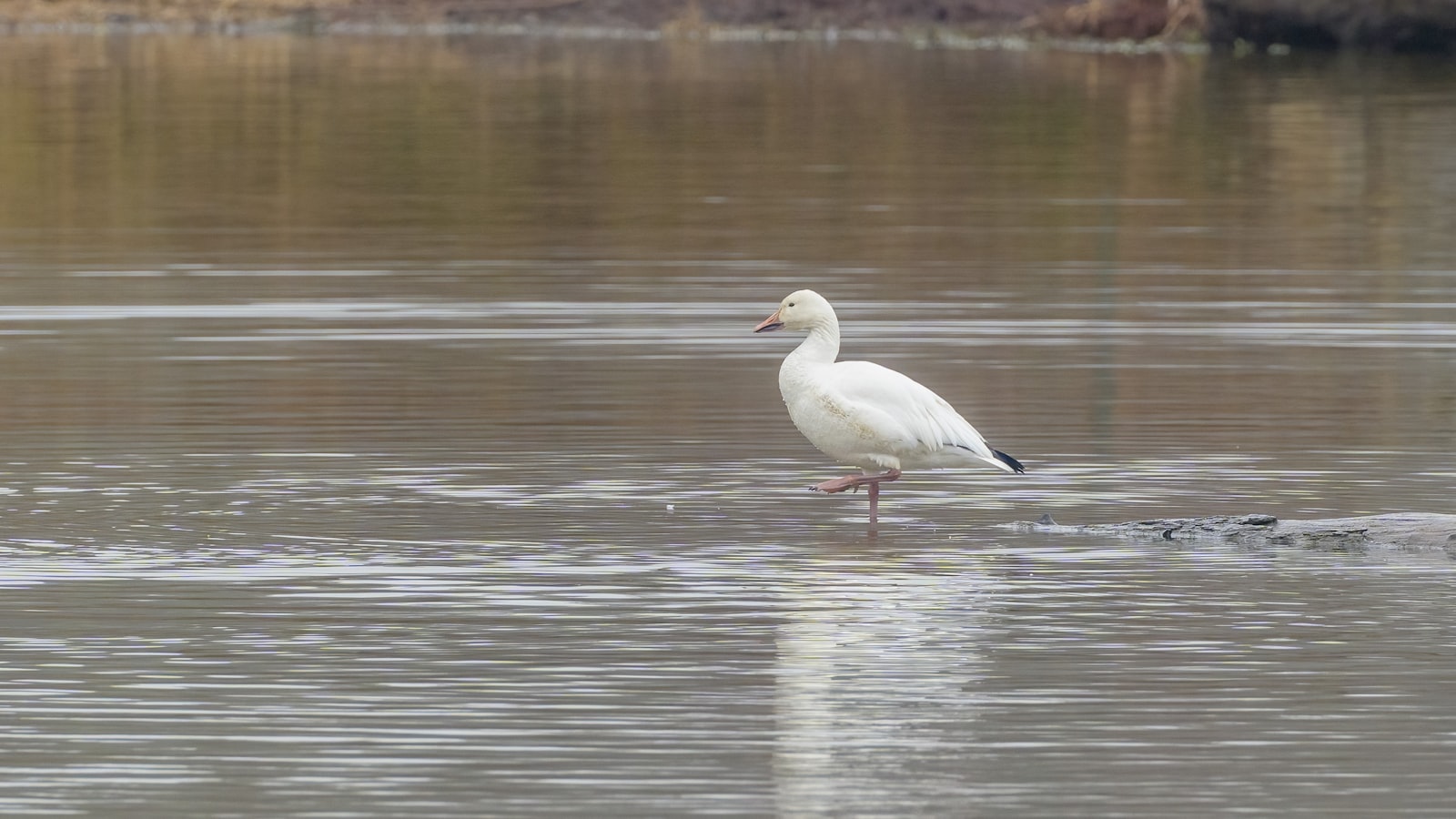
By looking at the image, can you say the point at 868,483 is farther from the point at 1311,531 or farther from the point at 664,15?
the point at 664,15

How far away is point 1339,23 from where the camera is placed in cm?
5384

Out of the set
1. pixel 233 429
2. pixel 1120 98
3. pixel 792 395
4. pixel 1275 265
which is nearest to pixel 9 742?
pixel 792 395

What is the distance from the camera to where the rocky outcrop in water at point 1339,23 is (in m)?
52.3

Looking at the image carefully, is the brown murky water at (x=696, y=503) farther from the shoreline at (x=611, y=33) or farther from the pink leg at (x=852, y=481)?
the shoreline at (x=611, y=33)

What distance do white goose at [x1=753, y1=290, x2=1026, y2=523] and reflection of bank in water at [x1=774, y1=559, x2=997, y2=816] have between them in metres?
1.00

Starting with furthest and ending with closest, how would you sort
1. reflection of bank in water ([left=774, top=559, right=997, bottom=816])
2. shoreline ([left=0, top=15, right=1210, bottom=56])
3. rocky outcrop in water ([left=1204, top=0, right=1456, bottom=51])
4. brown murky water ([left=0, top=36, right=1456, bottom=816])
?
shoreline ([left=0, top=15, right=1210, bottom=56]) → rocky outcrop in water ([left=1204, top=0, right=1456, bottom=51]) → brown murky water ([left=0, top=36, right=1456, bottom=816]) → reflection of bank in water ([left=774, top=559, right=997, bottom=816])

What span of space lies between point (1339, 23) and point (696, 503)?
1771 inches

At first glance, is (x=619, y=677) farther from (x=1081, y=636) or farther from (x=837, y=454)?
(x=837, y=454)

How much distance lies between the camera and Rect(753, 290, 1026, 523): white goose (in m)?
10.6

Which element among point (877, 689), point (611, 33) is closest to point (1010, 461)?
point (877, 689)

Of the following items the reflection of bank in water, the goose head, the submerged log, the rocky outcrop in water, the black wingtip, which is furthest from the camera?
the rocky outcrop in water

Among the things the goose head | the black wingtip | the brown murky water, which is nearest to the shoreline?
the brown murky water

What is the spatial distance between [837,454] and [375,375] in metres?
4.34

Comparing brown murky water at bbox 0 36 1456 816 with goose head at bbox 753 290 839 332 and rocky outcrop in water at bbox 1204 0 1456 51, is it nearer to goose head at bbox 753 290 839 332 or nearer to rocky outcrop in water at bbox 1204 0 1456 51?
goose head at bbox 753 290 839 332
